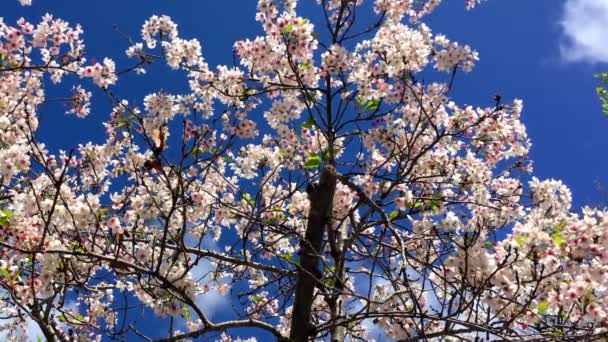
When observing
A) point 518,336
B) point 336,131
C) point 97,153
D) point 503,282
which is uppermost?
point 97,153

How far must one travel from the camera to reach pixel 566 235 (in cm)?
390

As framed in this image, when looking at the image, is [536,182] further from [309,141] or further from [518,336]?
[518,336]

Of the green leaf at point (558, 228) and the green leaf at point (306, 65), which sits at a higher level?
the green leaf at point (306, 65)

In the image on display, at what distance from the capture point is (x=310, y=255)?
18.7ft

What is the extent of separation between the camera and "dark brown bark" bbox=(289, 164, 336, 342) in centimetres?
574

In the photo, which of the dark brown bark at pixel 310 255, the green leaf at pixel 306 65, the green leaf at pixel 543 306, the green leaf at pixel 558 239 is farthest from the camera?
the green leaf at pixel 306 65

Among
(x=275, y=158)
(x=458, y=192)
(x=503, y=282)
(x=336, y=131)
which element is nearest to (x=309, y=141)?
(x=275, y=158)

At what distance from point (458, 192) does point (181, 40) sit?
3.98 m

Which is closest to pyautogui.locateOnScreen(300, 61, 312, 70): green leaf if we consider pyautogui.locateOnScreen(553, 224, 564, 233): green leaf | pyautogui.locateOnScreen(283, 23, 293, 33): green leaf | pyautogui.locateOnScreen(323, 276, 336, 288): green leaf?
pyautogui.locateOnScreen(283, 23, 293, 33): green leaf

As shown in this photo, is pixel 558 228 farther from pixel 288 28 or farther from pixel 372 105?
pixel 288 28

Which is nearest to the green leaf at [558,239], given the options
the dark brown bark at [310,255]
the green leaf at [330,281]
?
the dark brown bark at [310,255]

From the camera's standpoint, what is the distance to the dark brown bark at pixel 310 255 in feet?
18.8

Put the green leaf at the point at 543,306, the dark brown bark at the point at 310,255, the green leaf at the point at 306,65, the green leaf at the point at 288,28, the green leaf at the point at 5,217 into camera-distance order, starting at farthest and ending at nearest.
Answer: the green leaf at the point at 306,65
the dark brown bark at the point at 310,255
the green leaf at the point at 288,28
the green leaf at the point at 5,217
the green leaf at the point at 543,306

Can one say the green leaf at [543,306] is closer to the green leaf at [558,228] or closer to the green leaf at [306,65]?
the green leaf at [558,228]
